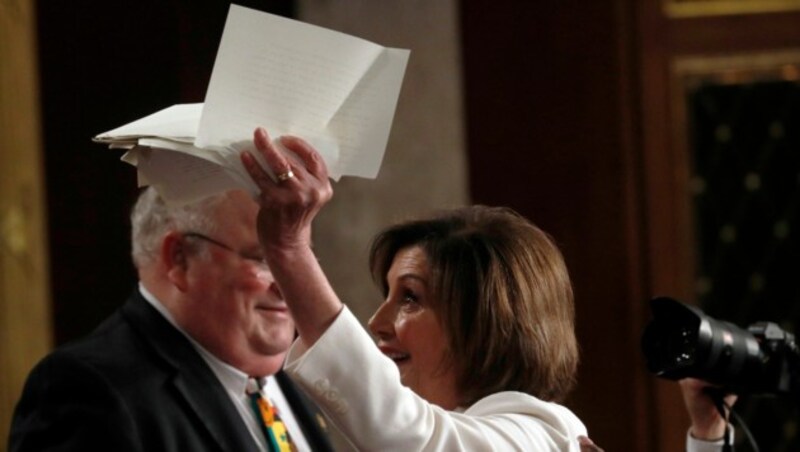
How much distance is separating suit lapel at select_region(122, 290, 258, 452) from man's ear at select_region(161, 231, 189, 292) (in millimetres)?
78

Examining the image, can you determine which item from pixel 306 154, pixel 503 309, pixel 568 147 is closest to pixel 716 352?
pixel 503 309

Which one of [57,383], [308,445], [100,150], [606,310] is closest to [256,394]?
[308,445]

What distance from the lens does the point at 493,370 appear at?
2.22 metres

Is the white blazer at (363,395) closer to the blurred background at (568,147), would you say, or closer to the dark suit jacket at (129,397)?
the dark suit jacket at (129,397)

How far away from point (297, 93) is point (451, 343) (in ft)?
1.75

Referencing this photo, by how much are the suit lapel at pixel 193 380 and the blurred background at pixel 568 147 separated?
1168 millimetres

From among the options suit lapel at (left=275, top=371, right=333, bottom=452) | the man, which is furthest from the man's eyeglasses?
suit lapel at (left=275, top=371, right=333, bottom=452)

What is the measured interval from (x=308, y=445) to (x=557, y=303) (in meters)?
0.76

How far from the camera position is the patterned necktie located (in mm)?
2727

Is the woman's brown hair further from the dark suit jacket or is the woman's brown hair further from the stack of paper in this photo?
the dark suit jacket

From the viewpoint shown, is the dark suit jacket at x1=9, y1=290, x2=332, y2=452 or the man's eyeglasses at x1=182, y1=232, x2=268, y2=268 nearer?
the dark suit jacket at x1=9, y1=290, x2=332, y2=452

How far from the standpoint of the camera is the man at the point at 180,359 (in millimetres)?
2436

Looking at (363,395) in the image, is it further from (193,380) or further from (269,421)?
(269,421)

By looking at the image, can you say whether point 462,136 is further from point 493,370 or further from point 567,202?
point 493,370
